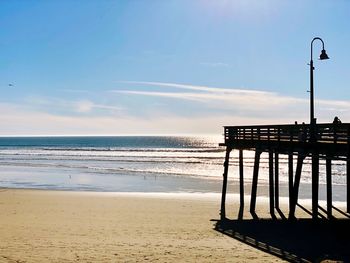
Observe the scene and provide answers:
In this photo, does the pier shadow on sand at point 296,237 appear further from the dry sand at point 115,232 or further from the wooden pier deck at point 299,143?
the wooden pier deck at point 299,143

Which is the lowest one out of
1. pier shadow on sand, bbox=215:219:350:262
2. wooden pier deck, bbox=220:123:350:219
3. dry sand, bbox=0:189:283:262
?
dry sand, bbox=0:189:283:262

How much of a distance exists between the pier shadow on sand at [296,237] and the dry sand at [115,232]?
0.53 meters

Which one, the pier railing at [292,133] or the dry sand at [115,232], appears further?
the pier railing at [292,133]

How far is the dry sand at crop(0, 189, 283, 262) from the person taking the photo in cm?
1383

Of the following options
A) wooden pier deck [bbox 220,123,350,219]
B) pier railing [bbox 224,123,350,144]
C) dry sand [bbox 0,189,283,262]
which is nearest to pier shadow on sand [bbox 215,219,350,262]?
dry sand [bbox 0,189,283,262]

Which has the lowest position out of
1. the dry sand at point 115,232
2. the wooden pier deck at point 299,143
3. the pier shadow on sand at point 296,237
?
the dry sand at point 115,232

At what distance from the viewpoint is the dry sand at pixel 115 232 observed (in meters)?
13.8

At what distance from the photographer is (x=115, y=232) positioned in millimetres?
17500

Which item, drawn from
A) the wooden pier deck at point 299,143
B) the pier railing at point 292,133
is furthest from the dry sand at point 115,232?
the pier railing at point 292,133

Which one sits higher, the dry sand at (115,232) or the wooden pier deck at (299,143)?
the wooden pier deck at (299,143)

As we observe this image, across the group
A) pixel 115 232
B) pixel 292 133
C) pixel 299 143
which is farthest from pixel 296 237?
pixel 115 232

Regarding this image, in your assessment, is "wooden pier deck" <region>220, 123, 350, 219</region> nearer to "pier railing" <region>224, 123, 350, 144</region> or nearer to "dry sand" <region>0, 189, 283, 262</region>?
"pier railing" <region>224, 123, 350, 144</region>

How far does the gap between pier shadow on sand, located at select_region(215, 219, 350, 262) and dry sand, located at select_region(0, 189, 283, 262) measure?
1.73 ft

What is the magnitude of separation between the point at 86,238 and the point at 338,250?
789 cm
